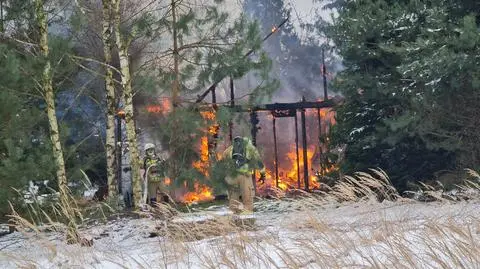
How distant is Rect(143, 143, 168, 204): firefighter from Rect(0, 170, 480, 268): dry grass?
383cm

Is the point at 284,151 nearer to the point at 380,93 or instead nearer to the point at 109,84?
the point at 380,93

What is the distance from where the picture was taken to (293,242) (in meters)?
6.36

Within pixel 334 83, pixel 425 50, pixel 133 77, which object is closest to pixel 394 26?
pixel 425 50

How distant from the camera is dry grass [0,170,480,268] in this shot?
485 centimetres

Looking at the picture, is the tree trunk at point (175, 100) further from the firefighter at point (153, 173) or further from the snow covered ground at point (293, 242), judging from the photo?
the snow covered ground at point (293, 242)

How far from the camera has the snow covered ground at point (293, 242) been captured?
4914 mm

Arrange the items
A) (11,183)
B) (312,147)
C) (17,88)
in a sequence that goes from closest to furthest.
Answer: (11,183) < (17,88) < (312,147)

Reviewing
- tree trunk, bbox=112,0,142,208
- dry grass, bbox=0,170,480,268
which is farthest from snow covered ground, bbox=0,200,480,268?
tree trunk, bbox=112,0,142,208

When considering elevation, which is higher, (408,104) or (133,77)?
(133,77)

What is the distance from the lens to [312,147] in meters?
34.8

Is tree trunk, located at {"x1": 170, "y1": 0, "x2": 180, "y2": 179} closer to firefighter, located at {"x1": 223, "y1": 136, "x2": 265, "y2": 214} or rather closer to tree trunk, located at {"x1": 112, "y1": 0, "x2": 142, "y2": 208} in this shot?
tree trunk, located at {"x1": 112, "y1": 0, "x2": 142, "y2": 208}

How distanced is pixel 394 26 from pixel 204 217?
6729 mm

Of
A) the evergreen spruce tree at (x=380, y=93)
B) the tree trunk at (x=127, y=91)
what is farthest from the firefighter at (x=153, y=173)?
the evergreen spruce tree at (x=380, y=93)

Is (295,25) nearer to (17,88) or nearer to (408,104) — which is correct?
(408,104)
